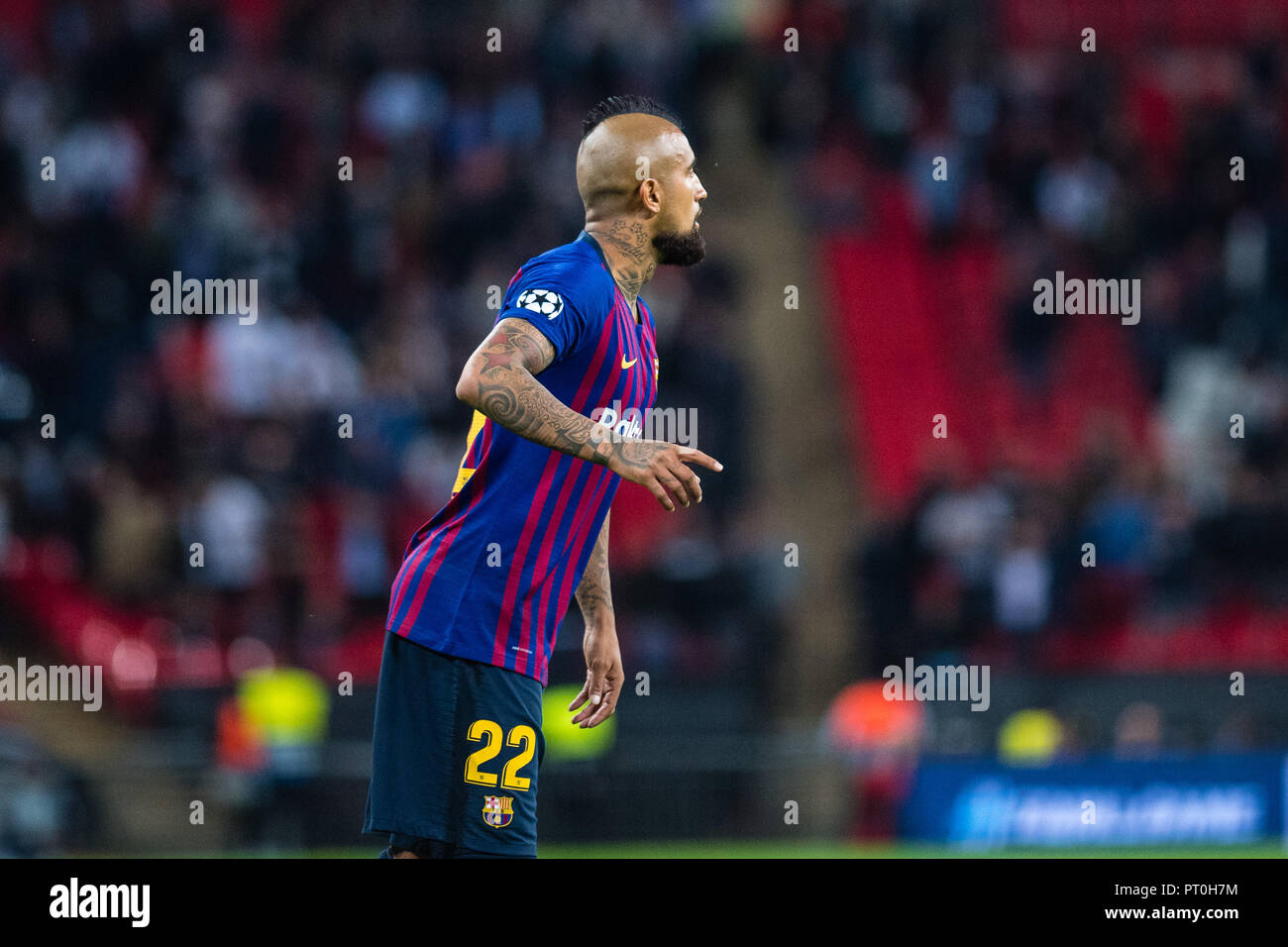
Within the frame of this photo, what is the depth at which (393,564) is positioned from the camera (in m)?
13.9

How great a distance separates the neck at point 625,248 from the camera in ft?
16.4

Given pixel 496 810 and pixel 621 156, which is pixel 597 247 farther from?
pixel 496 810

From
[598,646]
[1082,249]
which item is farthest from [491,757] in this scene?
[1082,249]

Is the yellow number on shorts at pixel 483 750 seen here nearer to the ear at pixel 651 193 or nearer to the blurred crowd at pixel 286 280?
the ear at pixel 651 193

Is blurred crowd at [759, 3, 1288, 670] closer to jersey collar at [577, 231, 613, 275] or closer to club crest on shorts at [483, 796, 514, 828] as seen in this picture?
jersey collar at [577, 231, 613, 275]

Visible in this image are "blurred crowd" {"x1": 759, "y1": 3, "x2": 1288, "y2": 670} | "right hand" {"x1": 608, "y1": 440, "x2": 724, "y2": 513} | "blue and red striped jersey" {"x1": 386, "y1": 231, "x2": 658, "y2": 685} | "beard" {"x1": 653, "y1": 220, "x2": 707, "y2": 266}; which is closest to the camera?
"right hand" {"x1": 608, "y1": 440, "x2": 724, "y2": 513}

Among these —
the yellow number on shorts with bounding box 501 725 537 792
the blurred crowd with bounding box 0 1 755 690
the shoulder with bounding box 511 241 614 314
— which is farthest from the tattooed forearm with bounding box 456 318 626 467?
the blurred crowd with bounding box 0 1 755 690

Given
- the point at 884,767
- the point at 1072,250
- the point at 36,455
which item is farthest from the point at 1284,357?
the point at 36,455

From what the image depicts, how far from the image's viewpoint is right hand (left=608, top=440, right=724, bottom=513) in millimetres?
4184

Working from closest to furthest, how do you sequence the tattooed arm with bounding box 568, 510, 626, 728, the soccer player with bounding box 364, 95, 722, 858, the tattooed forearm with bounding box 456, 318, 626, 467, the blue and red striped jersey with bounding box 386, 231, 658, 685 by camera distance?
1. the tattooed forearm with bounding box 456, 318, 626, 467
2. the soccer player with bounding box 364, 95, 722, 858
3. the blue and red striped jersey with bounding box 386, 231, 658, 685
4. the tattooed arm with bounding box 568, 510, 626, 728

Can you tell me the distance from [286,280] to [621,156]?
10.6m

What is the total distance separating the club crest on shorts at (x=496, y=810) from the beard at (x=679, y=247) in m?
1.56

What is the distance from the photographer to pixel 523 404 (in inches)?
171

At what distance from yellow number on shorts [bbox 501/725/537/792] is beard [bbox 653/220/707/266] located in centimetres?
137
